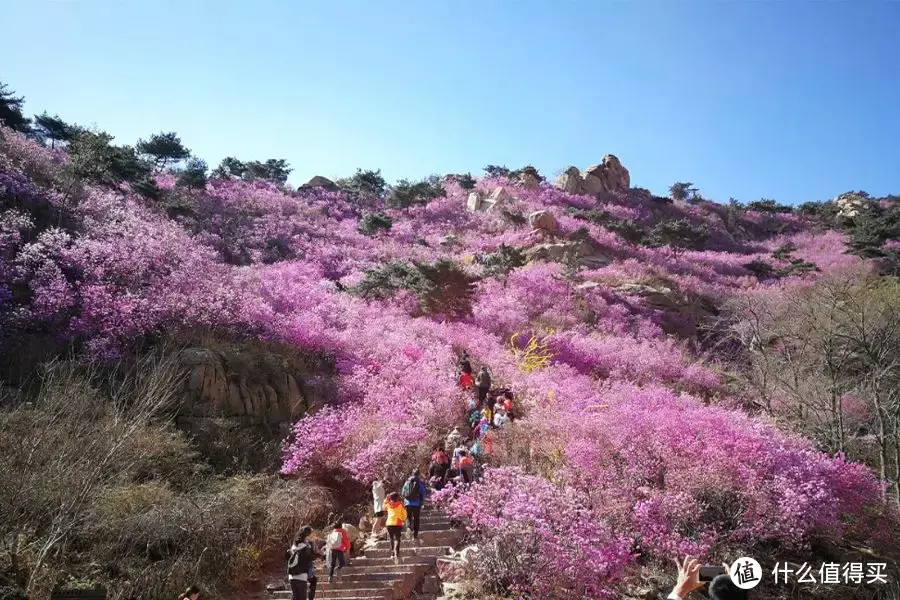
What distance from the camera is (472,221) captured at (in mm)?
39531

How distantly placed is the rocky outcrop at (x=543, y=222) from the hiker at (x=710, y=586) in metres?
33.5

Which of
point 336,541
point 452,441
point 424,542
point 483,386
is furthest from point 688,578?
point 483,386

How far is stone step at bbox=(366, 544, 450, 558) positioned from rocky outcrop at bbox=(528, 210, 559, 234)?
28.0 m

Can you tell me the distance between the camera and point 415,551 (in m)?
10.2

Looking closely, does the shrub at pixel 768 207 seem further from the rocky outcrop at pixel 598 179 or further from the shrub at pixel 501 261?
the shrub at pixel 501 261

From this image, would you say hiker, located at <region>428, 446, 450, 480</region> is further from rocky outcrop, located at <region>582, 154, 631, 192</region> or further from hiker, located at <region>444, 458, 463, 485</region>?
rocky outcrop, located at <region>582, 154, 631, 192</region>

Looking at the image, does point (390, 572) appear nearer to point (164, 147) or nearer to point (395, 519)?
point (395, 519)

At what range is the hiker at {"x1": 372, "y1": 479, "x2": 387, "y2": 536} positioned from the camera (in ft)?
35.9

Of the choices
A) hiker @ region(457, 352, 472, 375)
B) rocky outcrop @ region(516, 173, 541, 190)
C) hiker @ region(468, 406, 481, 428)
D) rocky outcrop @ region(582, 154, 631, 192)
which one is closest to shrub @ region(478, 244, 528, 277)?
hiker @ region(457, 352, 472, 375)

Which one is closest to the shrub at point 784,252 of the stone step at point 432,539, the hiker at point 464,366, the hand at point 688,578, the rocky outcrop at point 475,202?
the rocky outcrop at point 475,202

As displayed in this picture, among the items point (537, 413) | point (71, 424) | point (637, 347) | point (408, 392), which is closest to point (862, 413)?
point (637, 347)

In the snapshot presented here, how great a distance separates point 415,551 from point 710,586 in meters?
7.81

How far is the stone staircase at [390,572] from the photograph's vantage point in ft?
29.6

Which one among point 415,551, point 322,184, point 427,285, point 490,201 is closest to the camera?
point 415,551
